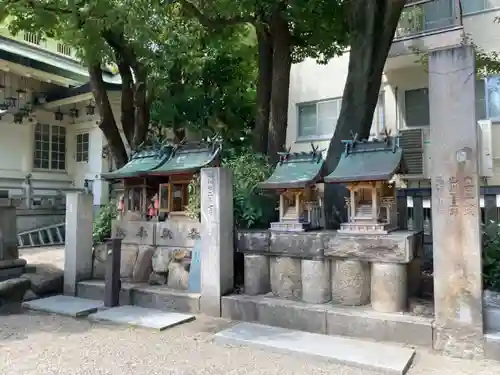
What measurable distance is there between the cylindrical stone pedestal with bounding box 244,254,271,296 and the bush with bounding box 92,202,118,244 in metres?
3.82

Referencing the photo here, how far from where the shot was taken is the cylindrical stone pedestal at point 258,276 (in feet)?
22.8

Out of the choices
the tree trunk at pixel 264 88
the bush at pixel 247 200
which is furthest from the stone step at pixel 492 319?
the tree trunk at pixel 264 88

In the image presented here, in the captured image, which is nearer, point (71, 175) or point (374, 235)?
point (374, 235)

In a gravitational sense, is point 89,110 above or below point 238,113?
above

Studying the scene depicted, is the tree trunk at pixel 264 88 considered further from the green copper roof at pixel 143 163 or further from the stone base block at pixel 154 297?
the stone base block at pixel 154 297

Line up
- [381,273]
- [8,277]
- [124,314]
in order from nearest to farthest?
[381,273] < [124,314] < [8,277]

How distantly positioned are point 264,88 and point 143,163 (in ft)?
11.2

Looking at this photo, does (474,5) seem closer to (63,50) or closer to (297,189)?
(297,189)

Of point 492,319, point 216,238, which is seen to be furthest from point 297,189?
point 492,319

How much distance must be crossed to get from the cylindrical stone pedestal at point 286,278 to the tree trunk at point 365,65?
87.6 inches

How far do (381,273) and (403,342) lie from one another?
908mm

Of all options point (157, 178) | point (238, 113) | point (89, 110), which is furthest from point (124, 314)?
point (89, 110)

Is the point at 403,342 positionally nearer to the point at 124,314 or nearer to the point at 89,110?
the point at 124,314

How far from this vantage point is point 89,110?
18391 millimetres
